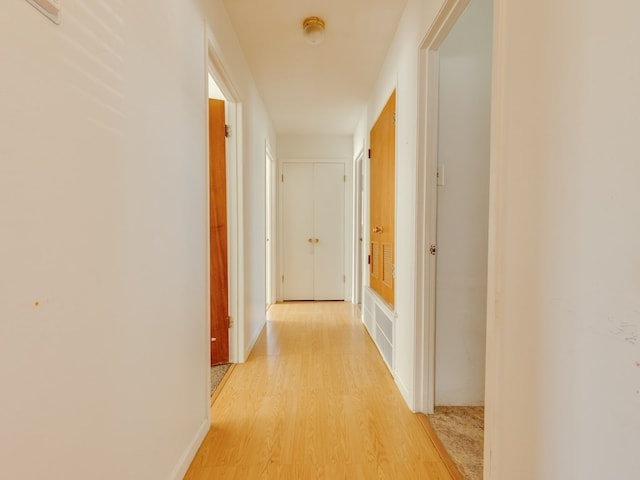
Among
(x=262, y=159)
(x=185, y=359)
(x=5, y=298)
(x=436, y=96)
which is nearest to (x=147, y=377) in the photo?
(x=185, y=359)

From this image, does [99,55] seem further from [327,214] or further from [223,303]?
[327,214]

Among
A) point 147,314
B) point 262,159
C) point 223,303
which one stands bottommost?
point 223,303

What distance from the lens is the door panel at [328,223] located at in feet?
→ 15.6

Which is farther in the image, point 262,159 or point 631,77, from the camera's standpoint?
point 262,159

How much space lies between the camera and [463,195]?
1843 millimetres

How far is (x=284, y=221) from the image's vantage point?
4.74 metres

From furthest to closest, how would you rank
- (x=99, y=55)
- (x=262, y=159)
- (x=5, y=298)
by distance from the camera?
(x=262, y=159) < (x=99, y=55) < (x=5, y=298)

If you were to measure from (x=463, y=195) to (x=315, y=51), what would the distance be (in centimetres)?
161

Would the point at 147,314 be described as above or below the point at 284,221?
below

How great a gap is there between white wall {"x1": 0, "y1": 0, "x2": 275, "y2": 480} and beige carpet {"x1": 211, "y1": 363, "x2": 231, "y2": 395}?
29.7 inches

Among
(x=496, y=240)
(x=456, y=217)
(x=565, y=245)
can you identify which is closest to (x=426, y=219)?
(x=456, y=217)

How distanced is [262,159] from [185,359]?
247 cm

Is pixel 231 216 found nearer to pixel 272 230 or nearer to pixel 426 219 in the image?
pixel 426 219

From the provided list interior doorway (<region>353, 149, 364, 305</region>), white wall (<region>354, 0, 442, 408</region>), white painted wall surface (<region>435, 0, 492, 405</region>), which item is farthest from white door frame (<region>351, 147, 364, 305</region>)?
white painted wall surface (<region>435, 0, 492, 405</region>)
